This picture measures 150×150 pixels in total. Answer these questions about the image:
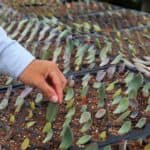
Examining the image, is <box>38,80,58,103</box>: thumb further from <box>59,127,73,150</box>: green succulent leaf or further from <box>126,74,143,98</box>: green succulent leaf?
<box>126,74,143,98</box>: green succulent leaf

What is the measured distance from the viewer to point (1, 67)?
4.38ft

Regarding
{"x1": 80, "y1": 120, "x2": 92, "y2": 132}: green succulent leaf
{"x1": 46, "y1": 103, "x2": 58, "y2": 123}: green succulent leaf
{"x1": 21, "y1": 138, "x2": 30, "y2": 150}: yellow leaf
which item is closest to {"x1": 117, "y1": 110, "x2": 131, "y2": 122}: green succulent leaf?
{"x1": 80, "y1": 120, "x2": 92, "y2": 132}: green succulent leaf

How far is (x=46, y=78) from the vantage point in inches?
50.4

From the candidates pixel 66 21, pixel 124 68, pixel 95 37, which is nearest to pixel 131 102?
pixel 124 68

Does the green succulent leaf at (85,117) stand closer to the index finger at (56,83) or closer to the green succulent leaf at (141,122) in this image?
the green succulent leaf at (141,122)

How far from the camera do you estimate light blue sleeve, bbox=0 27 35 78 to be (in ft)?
4.28

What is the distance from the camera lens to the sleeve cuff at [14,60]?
1.30 meters

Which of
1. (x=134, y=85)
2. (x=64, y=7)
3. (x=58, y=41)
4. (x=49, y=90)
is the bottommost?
(x=64, y=7)

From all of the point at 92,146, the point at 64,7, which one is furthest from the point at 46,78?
the point at 64,7

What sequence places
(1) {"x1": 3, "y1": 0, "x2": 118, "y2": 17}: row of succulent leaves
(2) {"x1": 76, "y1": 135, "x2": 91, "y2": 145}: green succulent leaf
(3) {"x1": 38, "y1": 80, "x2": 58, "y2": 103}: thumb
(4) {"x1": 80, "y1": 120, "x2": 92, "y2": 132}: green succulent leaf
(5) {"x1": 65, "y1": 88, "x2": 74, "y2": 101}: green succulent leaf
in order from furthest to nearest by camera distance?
(1) {"x1": 3, "y1": 0, "x2": 118, "y2": 17}: row of succulent leaves < (5) {"x1": 65, "y1": 88, "x2": 74, "y2": 101}: green succulent leaf < (4) {"x1": 80, "y1": 120, "x2": 92, "y2": 132}: green succulent leaf < (2) {"x1": 76, "y1": 135, "x2": 91, "y2": 145}: green succulent leaf < (3) {"x1": 38, "y1": 80, "x2": 58, "y2": 103}: thumb

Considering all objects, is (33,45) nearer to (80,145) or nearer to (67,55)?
(67,55)

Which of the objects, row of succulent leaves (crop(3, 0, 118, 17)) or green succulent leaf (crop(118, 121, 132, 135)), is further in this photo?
row of succulent leaves (crop(3, 0, 118, 17))

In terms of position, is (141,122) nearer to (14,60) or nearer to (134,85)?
(134,85)

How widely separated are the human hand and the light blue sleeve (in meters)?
0.02
